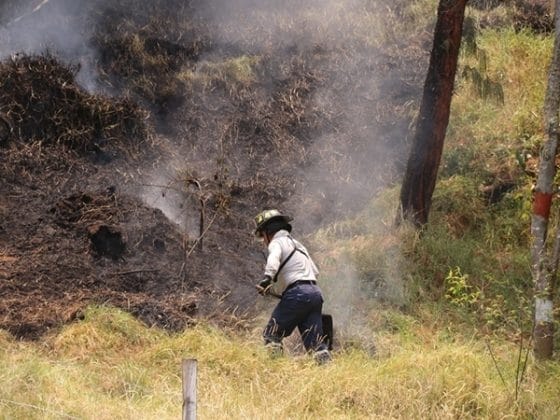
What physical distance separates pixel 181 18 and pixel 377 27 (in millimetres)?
3707

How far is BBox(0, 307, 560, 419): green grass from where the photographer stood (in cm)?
629

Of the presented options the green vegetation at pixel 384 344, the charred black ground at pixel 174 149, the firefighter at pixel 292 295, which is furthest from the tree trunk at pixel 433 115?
the firefighter at pixel 292 295

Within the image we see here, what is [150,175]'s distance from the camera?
12.5 m

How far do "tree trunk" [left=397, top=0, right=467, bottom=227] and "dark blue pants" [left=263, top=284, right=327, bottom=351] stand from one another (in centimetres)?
330

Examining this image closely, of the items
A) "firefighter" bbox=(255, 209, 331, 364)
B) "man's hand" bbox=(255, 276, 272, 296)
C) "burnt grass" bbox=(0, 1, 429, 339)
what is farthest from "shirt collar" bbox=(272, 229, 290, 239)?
"burnt grass" bbox=(0, 1, 429, 339)

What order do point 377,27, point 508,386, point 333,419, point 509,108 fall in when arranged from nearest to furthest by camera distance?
1. point 333,419
2. point 508,386
3. point 509,108
4. point 377,27

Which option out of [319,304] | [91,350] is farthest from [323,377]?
[91,350]

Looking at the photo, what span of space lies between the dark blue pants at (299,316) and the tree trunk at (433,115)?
Result: 130 inches

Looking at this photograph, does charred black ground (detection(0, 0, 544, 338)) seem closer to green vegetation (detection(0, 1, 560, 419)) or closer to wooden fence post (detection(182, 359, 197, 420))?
green vegetation (detection(0, 1, 560, 419))

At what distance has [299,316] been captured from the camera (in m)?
7.79

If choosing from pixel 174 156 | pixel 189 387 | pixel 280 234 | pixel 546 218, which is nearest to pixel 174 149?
pixel 174 156

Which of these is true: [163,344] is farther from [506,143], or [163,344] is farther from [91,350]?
[506,143]

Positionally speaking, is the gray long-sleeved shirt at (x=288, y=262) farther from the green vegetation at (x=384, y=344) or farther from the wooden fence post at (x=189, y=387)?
the wooden fence post at (x=189, y=387)

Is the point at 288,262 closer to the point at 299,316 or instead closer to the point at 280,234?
the point at 280,234
